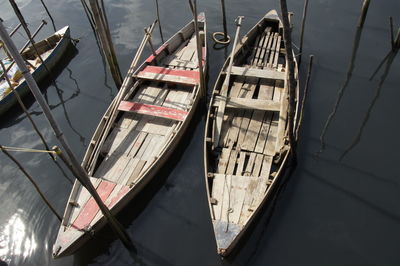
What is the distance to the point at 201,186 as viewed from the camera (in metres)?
11.2

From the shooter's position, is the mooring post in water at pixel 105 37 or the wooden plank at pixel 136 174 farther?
the mooring post in water at pixel 105 37

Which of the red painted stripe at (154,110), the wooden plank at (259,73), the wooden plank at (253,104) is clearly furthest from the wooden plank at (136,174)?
the wooden plank at (259,73)

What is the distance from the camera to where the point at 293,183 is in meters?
10.8

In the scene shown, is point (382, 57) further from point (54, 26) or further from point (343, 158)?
point (54, 26)

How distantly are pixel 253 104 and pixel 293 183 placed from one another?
318 centimetres

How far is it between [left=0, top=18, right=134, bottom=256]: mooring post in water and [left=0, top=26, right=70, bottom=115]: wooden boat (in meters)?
7.85

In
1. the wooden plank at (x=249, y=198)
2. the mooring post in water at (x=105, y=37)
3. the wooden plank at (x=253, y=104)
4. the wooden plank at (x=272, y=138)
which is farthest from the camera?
the wooden plank at (x=253, y=104)

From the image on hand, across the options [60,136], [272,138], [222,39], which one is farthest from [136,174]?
[222,39]

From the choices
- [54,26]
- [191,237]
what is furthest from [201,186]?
[54,26]

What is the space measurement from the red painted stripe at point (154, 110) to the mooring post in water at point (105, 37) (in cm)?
255

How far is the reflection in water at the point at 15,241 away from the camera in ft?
32.2

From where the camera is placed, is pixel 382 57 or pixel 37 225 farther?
pixel 382 57

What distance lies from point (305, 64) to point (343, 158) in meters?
5.74

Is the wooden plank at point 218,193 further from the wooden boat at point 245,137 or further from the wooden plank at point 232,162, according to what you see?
the wooden plank at point 232,162
